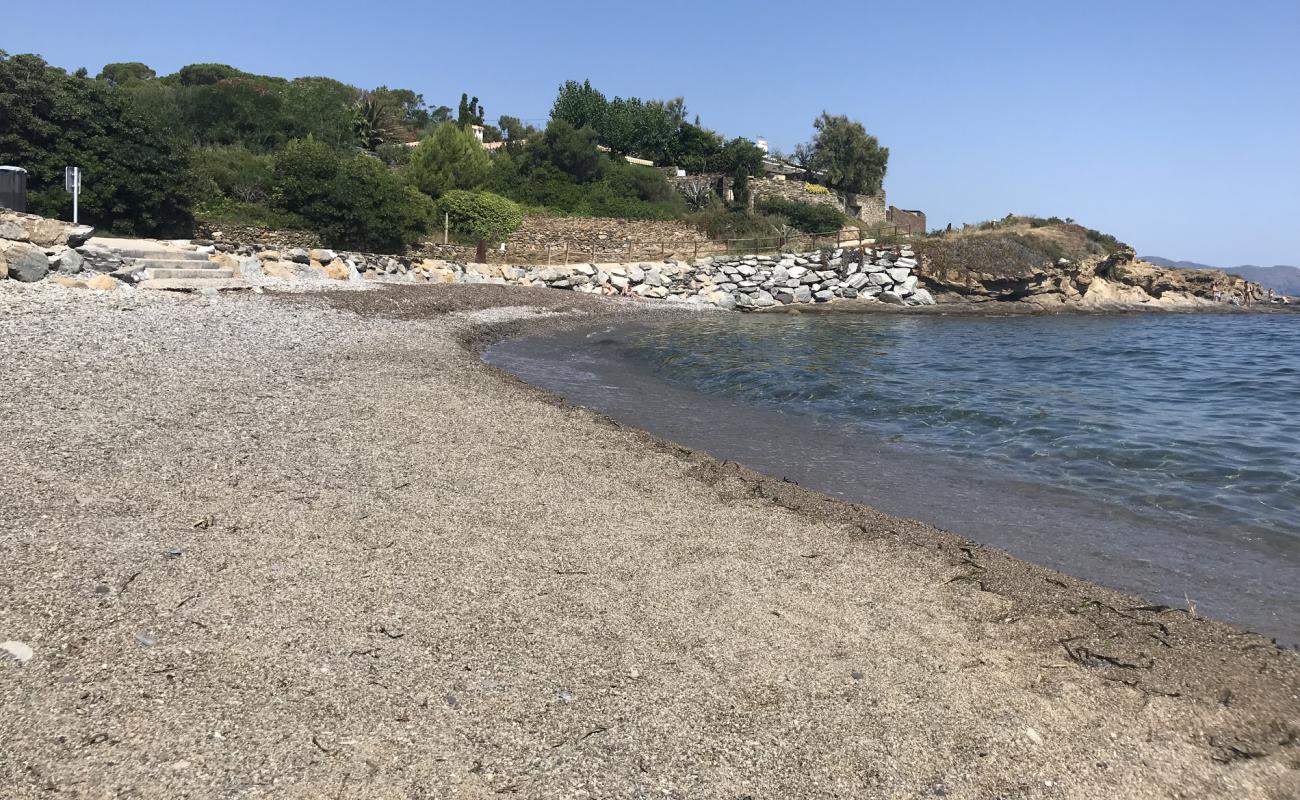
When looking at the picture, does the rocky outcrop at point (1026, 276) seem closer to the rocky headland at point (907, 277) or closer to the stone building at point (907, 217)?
the rocky headland at point (907, 277)

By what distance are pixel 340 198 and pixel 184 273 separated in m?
9.17

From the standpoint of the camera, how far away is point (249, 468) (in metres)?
6.04

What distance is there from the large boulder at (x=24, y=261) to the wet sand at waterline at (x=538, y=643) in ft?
25.4

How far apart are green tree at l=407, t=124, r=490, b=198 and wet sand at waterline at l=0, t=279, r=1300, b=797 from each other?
28.7 metres

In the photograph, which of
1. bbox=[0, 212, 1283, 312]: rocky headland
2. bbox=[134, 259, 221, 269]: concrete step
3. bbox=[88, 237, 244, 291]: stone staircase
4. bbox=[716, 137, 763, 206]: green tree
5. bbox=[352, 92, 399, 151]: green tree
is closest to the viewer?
bbox=[88, 237, 244, 291]: stone staircase

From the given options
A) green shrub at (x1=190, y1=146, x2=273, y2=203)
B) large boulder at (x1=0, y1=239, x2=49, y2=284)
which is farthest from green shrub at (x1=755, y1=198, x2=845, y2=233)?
large boulder at (x1=0, y1=239, x2=49, y2=284)

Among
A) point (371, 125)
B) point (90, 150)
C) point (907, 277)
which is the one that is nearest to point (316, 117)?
point (371, 125)

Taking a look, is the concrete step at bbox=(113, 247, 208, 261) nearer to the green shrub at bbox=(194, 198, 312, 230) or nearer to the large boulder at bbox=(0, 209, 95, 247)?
the large boulder at bbox=(0, 209, 95, 247)

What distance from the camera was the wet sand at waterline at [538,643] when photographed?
9.78 ft

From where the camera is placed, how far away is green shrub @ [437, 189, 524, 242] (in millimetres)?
32281

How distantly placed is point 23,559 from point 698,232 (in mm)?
37465

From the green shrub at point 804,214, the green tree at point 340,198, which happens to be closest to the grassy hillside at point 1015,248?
the green shrub at point 804,214

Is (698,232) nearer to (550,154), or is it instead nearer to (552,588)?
(550,154)

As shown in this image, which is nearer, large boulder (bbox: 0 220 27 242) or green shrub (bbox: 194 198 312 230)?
large boulder (bbox: 0 220 27 242)
